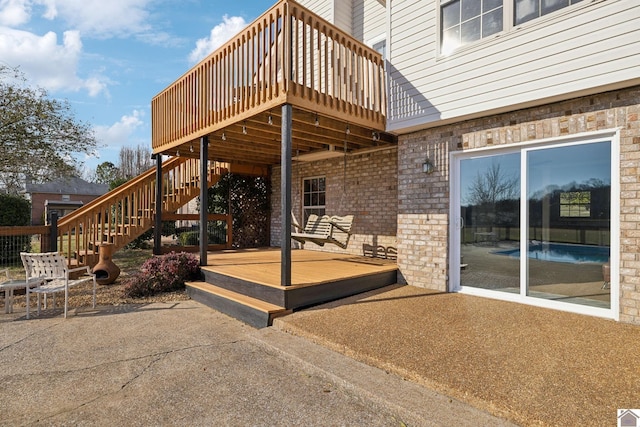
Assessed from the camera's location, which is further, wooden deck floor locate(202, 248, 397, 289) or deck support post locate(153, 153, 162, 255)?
deck support post locate(153, 153, 162, 255)

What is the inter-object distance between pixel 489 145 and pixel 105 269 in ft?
23.5

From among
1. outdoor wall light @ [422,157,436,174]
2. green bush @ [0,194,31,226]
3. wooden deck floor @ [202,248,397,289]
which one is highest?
outdoor wall light @ [422,157,436,174]

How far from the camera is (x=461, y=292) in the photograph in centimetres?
517

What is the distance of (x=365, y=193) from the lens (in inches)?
299

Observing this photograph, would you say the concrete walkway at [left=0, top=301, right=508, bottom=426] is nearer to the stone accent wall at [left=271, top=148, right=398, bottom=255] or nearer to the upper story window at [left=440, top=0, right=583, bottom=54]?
the stone accent wall at [left=271, top=148, right=398, bottom=255]

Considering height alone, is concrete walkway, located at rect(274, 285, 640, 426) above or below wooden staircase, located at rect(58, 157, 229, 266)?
below

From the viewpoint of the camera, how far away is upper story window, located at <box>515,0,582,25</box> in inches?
161

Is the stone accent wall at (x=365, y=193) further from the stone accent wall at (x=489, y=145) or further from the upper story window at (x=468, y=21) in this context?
the upper story window at (x=468, y=21)

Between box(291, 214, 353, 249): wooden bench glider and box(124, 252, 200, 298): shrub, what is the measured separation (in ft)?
6.65

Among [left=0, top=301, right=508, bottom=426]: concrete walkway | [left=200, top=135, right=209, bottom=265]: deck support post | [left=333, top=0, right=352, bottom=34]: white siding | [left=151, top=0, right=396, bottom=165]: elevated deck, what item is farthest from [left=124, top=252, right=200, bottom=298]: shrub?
[left=333, top=0, right=352, bottom=34]: white siding

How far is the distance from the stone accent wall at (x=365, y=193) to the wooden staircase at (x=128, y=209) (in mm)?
3183

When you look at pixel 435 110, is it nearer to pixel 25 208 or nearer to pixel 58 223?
pixel 58 223

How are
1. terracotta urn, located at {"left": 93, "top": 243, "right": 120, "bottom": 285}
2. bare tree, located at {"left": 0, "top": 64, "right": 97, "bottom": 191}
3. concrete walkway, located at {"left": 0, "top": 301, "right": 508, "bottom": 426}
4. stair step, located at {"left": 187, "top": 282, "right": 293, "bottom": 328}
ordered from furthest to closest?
bare tree, located at {"left": 0, "top": 64, "right": 97, "bottom": 191} → terracotta urn, located at {"left": 93, "top": 243, "right": 120, "bottom": 285} → stair step, located at {"left": 187, "top": 282, "right": 293, "bottom": 328} → concrete walkway, located at {"left": 0, "top": 301, "right": 508, "bottom": 426}

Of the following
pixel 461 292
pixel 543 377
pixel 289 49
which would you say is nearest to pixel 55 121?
pixel 289 49
